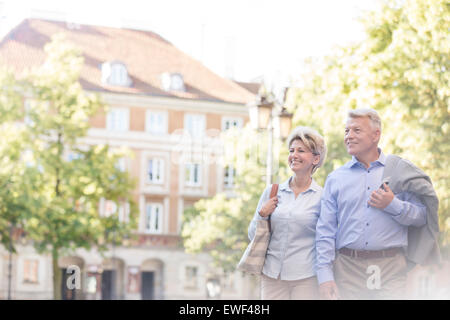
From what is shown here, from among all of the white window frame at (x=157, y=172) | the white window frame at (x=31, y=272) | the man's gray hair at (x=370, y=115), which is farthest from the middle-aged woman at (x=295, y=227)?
the white window frame at (x=157, y=172)

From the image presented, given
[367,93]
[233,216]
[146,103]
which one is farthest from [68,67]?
[146,103]

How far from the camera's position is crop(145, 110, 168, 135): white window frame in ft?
175

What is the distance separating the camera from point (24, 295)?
1886 inches

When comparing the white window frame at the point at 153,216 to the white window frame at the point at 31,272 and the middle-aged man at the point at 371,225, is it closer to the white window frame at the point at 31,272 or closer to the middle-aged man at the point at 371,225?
the white window frame at the point at 31,272

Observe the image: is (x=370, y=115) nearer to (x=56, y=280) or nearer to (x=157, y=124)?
(x=56, y=280)

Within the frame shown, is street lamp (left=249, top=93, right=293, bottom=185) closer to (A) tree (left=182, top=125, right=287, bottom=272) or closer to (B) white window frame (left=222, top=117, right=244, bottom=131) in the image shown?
(A) tree (left=182, top=125, right=287, bottom=272)

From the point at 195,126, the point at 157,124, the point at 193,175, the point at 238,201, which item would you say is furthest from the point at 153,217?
the point at 238,201

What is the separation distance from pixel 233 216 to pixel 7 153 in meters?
12.4

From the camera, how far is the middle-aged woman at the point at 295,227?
569 cm

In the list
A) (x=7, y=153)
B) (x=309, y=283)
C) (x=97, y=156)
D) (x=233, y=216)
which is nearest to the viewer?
(x=309, y=283)

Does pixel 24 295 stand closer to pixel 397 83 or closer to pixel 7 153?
pixel 7 153

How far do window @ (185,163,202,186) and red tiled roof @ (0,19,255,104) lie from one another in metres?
4.36

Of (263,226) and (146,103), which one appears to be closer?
(263,226)

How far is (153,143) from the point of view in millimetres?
53375
